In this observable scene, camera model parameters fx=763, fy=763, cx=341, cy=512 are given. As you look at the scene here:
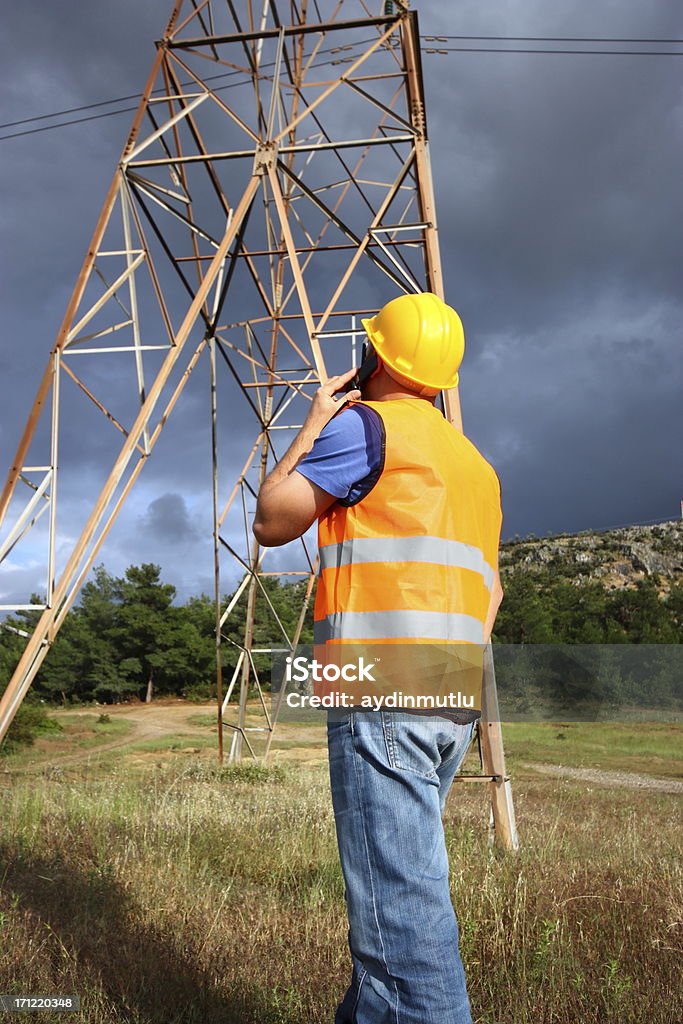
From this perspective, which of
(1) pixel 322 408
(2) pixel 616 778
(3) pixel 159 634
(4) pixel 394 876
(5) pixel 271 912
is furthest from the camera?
(3) pixel 159 634

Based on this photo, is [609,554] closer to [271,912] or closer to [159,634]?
[159,634]

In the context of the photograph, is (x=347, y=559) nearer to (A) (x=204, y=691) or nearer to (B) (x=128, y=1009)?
(B) (x=128, y=1009)

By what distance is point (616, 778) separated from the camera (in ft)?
49.8

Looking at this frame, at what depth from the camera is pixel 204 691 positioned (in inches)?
1203

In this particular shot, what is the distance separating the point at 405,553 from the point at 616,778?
15209mm

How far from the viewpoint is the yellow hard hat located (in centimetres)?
→ 221

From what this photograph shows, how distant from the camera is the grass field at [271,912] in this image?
311 cm

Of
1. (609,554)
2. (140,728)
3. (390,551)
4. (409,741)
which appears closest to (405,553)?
(390,551)

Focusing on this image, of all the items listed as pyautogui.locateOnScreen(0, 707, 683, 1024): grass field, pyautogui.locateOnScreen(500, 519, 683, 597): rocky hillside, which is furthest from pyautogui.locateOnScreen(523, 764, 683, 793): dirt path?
pyautogui.locateOnScreen(500, 519, 683, 597): rocky hillside

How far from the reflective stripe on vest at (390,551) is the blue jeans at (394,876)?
376mm

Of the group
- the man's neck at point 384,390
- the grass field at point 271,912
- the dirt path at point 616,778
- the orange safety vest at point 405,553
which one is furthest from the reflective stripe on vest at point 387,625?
the dirt path at point 616,778

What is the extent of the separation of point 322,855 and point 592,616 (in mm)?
29619

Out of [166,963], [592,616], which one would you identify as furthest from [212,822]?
[592,616]

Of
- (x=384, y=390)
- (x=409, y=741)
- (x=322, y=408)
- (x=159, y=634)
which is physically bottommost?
(x=409, y=741)
